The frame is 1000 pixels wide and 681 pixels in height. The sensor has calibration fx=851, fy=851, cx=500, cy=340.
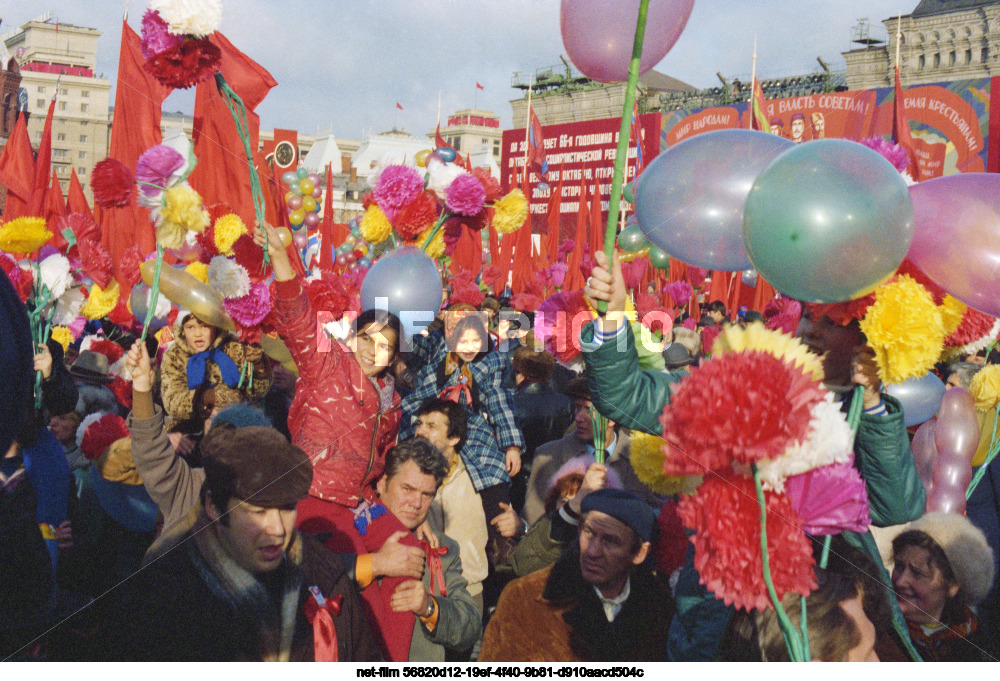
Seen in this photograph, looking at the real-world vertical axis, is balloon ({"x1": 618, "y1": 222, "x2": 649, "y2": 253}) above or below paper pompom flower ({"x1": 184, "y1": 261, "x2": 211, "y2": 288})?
above

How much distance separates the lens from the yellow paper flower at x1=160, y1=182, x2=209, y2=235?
142 inches

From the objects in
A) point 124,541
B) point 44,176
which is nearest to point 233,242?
point 124,541

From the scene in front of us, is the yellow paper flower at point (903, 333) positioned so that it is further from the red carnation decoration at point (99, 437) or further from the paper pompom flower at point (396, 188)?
the paper pompom flower at point (396, 188)

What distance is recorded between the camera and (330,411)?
3008 mm

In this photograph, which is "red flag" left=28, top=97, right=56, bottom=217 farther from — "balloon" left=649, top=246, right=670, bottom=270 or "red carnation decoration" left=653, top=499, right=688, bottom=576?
"red carnation decoration" left=653, top=499, right=688, bottom=576

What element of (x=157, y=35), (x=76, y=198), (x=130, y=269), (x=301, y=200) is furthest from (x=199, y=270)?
(x=76, y=198)

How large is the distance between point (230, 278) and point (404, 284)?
1.23m

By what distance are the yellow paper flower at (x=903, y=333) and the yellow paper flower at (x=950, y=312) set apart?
A: 0.61ft

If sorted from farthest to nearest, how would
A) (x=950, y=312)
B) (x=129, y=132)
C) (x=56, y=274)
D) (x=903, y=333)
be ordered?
(x=129, y=132) < (x=56, y=274) < (x=950, y=312) < (x=903, y=333)

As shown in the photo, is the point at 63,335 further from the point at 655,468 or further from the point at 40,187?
the point at 655,468

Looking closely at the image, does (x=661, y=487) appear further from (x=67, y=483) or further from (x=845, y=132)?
(x=845, y=132)

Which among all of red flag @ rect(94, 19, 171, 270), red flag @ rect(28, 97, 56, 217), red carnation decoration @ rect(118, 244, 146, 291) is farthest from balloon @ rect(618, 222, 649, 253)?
red flag @ rect(28, 97, 56, 217)

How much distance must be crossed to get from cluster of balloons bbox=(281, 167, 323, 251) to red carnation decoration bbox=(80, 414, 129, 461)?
24.2ft

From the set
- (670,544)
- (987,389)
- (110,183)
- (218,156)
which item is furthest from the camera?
(218,156)
